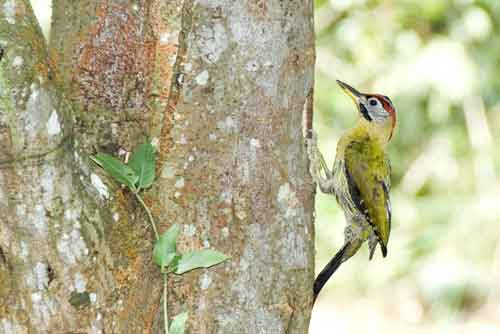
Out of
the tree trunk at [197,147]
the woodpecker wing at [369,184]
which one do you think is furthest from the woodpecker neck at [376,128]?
the tree trunk at [197,147]

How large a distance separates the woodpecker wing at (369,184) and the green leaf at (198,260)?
199 cm

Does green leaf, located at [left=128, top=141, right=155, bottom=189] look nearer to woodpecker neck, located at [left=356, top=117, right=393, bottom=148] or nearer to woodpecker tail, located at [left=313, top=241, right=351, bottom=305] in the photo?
woodpecker tail, located at [left=313, top=241, right=351, bottom=305]

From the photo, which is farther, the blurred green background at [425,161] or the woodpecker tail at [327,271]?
the blurred green background at [425,161]

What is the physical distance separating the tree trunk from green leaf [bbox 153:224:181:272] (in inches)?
2.0

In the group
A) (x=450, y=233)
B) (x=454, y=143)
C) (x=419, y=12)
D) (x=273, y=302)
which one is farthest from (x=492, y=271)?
(x=273, y=302)

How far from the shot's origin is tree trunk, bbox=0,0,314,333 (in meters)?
2.31

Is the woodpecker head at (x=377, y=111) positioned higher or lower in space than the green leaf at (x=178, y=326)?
higher

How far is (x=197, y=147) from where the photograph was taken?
242cm

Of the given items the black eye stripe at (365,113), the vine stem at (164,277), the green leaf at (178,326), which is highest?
the black eye stripe at (365,113)

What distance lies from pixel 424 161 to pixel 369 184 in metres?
3.87

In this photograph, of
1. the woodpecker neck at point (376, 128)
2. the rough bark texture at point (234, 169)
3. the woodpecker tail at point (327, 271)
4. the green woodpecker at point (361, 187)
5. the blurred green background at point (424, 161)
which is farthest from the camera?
the blurred green background at point (424, 161)

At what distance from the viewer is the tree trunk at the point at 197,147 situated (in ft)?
7.57

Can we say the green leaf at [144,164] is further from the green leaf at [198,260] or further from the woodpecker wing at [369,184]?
the woodpecker wing at [369,184]

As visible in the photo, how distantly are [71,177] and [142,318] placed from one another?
0.46m
